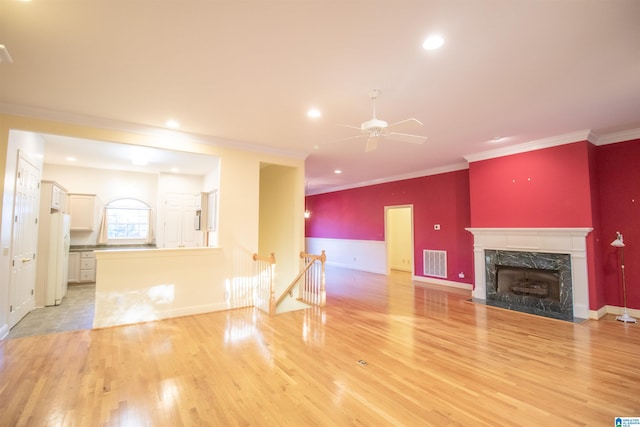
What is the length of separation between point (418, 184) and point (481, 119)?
393 cm

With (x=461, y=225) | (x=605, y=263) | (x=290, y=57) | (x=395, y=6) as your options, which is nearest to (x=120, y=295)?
(x=290, y=57)

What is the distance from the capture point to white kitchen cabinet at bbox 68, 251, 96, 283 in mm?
6758

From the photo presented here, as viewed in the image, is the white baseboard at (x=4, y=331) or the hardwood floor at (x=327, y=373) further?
the white baseboard at (x=4, y=331)

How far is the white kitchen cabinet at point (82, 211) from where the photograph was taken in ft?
22.8

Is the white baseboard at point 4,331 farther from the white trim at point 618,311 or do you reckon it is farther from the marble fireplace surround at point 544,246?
the white trim at point 618,311

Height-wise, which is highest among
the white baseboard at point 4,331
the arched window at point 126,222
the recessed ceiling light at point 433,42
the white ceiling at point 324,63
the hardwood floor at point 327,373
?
the white ceiling at point 324,63

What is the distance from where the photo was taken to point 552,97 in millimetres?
3410

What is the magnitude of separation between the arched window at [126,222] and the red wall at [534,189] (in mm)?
8285

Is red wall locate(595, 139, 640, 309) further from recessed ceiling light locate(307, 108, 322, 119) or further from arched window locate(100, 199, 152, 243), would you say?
arched window locate(100, 199, 152, 243)

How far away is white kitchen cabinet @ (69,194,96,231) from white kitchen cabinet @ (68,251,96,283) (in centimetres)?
66

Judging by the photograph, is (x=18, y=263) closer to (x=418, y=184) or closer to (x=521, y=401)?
(x=521, y=401)

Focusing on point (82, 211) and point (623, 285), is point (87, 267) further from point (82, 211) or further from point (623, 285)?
point (623, 285)

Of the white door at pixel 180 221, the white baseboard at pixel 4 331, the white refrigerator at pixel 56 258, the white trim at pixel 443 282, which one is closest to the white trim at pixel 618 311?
the white trim at pixel 443 282

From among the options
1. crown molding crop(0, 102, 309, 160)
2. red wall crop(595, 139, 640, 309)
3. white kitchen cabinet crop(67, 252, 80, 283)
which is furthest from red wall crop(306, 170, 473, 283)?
white kitchen cabinet crop(67, 252, 80, 283)
